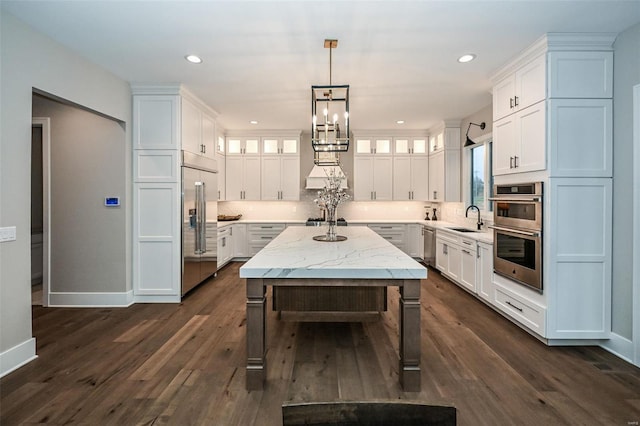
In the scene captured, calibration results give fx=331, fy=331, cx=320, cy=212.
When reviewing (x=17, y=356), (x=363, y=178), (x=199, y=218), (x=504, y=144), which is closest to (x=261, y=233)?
(x=199, y=218)

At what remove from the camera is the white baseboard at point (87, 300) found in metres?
3.96

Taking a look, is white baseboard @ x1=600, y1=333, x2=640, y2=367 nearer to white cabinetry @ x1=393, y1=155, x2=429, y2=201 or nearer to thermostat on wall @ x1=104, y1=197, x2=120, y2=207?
white cabinetry @ x1=393, y1=155, x2=429, y2=201

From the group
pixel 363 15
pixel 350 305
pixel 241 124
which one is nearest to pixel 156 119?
pixel 241 124

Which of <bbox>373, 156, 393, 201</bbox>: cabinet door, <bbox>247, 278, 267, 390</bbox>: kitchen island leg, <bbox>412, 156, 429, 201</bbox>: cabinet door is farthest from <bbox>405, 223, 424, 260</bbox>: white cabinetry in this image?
<bbox>247, 278, 267, 390</bbox>: kitchen island leg

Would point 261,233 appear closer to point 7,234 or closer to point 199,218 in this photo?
point 199,218

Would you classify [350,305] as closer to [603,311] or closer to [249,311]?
[249,311]

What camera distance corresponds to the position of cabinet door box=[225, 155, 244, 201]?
6.69 metres

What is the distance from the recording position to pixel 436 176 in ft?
20.8

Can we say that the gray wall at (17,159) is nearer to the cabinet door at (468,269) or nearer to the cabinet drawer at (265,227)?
the cabinet drawer at (265,227)

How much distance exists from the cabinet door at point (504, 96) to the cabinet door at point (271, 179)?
4.12 meters

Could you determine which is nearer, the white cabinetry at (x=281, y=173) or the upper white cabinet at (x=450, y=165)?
the upper white cabinet at (x=450, y=165)

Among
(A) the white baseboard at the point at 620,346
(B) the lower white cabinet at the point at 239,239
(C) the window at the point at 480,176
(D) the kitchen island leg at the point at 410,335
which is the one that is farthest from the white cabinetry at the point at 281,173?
(A) the white baseboard at the point at 620,346

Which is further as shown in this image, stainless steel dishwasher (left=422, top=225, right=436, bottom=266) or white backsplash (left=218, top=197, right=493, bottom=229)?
white backsplash (left=218, top=197, right=493, bottom=229)

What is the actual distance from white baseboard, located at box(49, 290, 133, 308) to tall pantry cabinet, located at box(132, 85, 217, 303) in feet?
0.63
